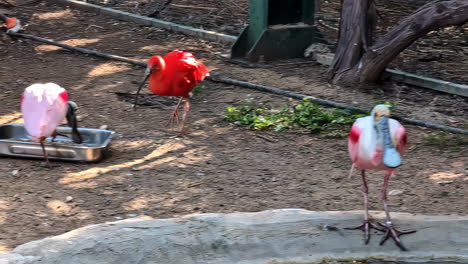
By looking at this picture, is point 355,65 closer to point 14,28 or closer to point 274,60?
point 274,60

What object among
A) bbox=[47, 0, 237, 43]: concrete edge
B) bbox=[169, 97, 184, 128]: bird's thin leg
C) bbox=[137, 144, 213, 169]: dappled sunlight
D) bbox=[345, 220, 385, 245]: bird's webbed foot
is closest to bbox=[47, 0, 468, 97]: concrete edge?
bbox=[47, 0, 237, 43]: concrete edge

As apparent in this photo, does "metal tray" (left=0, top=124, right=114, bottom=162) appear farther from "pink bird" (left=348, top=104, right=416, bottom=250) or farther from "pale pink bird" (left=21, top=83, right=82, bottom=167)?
"pink bird" (left=348, top=104, right=416, bottom=250)

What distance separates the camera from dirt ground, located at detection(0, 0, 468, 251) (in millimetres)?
4422

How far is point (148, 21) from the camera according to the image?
9477mm

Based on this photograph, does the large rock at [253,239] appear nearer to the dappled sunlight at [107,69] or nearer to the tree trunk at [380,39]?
the tree trunk at [380,39]

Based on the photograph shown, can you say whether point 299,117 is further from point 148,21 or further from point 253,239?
point 148,21

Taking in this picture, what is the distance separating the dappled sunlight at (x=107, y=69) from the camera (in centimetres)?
736

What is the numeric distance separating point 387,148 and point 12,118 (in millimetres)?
3804

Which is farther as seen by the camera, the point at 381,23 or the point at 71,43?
the point at 381,23

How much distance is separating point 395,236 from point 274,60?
4.62 metres

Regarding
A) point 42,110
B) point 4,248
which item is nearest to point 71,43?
point 42,110

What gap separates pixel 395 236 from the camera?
363cm

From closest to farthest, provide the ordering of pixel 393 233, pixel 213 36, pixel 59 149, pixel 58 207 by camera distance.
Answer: pixel 393 233 → pixel 58 207 → pixel 59 149 → pixel 213 36

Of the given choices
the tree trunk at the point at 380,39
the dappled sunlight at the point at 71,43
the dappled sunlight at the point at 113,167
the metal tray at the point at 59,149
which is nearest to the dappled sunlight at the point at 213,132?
the dappled sunlight at the point at 113,167
